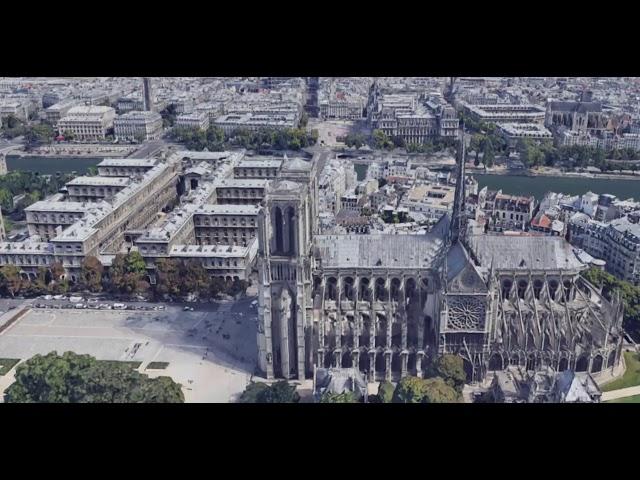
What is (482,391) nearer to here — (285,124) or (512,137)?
(512,137)

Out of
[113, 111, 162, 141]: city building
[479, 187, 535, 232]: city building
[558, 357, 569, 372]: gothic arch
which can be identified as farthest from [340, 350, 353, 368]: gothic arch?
[113, 111, 162, 141]: city building

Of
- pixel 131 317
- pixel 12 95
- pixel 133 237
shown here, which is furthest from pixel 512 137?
pixel 12 95

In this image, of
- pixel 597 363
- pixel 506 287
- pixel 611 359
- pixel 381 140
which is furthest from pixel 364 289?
pixel 381 140

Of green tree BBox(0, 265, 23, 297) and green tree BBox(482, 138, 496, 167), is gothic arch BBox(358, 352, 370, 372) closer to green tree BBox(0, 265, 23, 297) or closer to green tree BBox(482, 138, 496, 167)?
green tree BBox(0, 265, 23, 297)

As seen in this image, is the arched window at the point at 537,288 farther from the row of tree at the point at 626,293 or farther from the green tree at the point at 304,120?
the green tree at the point at 304,120

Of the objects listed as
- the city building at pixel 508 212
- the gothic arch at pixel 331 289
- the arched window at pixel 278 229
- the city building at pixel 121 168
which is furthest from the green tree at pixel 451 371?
the city building at pixel 121 168

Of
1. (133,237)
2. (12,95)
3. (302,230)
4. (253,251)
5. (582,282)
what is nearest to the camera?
(302,230)

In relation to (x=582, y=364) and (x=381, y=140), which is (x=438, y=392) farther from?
(x=381, y=140)
